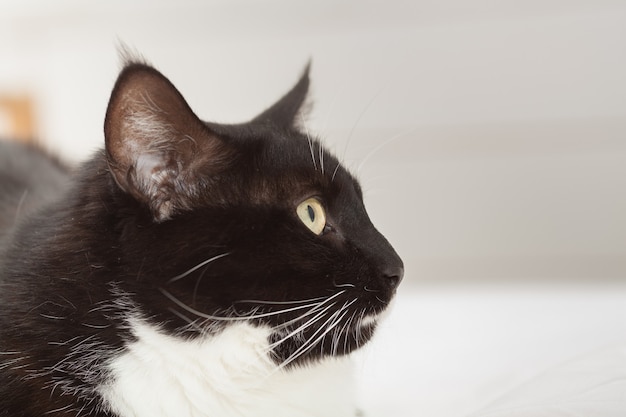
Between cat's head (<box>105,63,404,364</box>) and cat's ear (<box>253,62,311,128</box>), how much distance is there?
14 cm

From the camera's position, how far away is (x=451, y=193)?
2262mm

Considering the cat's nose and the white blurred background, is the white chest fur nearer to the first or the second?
the cat's nose

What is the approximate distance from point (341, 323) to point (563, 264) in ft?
5.02

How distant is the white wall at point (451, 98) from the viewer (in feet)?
6.99

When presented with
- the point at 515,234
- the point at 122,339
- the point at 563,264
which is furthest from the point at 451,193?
the point at 122,339

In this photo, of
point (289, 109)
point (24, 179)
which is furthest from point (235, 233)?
point (24, 179)

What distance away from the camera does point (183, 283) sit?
805 mm

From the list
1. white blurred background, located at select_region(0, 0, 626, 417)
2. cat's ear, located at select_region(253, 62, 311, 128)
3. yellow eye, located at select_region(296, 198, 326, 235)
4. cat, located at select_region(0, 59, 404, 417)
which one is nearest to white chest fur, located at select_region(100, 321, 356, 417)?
cat, located at select_region(0, 59, 404, 417)

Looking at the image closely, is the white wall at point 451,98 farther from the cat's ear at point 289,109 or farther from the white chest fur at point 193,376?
the white chest fur at point 193,376

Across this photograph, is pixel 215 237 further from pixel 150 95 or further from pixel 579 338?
pixel 579 338

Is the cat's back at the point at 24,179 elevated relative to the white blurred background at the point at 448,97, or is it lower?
lower

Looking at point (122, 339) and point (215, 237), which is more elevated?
point (215, 237)

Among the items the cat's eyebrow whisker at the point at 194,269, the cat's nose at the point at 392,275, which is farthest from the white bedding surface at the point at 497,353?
the cat's eyebrow whisker at the point at 194,269

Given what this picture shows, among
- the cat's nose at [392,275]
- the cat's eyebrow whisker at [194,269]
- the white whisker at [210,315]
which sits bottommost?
the white whisker at [210,315]
